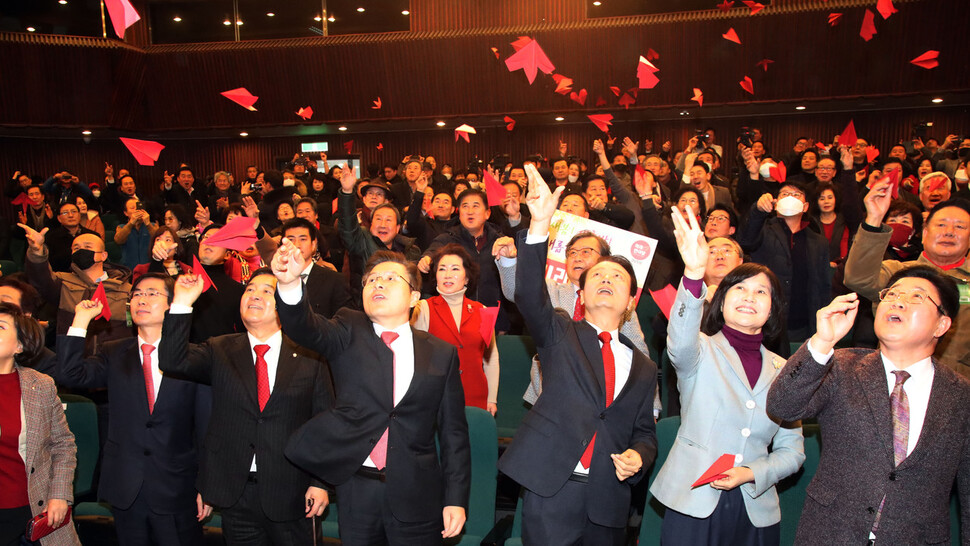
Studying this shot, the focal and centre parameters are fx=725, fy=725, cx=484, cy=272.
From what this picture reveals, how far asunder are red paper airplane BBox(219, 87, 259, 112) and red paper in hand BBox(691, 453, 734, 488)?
33.6 feet

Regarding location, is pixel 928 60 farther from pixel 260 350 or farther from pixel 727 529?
pixel 260 350

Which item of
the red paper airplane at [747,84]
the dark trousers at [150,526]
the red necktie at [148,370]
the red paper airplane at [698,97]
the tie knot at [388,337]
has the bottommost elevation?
the dark trousers at [150,526]

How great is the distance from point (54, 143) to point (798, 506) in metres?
13.6

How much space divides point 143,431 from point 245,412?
51 cm

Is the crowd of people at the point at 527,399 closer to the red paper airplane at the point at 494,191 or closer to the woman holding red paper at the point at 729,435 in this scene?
the woman holding red paper at the point at 729,435

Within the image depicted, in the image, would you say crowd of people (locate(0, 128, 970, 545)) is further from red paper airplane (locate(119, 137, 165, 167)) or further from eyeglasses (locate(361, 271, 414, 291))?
red paper airplane (locate(119, 137, 165, 167))

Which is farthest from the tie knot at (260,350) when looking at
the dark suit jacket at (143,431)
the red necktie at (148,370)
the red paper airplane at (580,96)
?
the red paper airplane at (580,96)

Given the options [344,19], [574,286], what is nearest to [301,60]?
[344,19]

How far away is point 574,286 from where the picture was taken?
3.68m

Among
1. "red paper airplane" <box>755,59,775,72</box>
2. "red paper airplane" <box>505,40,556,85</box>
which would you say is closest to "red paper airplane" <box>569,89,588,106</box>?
"red paper airplane" <box>505,40,556,85</box>

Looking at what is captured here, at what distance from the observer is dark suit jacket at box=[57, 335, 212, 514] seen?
9.45ft

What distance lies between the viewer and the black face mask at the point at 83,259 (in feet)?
15.1

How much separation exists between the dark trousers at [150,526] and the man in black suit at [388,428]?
0.77 metres

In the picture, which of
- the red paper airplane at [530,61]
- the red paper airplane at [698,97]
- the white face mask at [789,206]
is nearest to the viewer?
the white face mask at [789,206]
